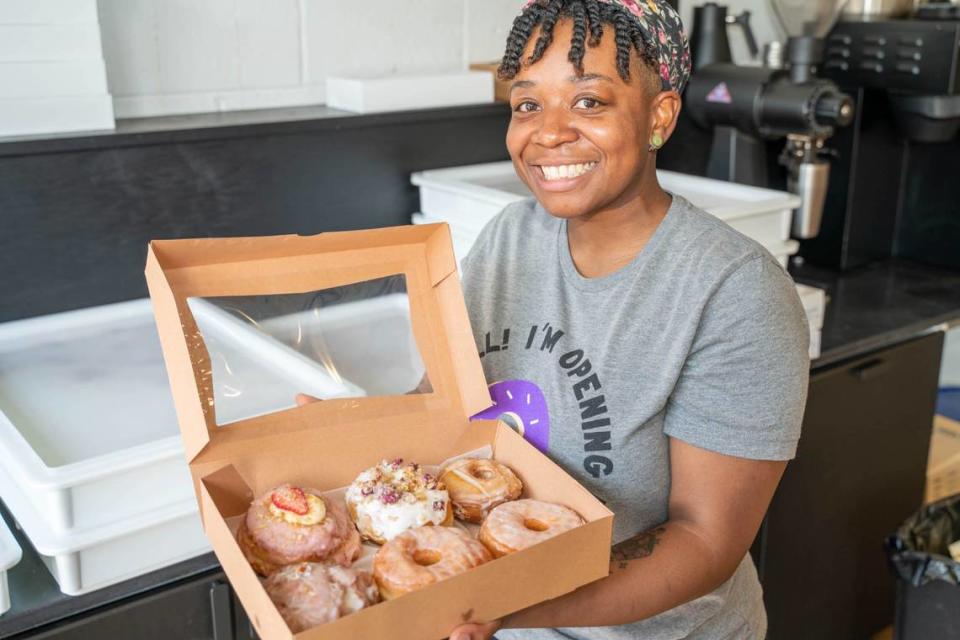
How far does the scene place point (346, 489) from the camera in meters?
1.04

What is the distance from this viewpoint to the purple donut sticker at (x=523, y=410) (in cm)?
113

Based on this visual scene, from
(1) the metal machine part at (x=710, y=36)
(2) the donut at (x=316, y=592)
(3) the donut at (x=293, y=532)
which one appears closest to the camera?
(2) the donut at (x=316, y=592)

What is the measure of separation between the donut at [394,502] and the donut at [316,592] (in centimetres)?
8

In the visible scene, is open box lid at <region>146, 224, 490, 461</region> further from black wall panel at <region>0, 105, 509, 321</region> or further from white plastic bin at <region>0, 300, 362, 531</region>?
black wall panel at <region>0, 105, 509, 321</region>

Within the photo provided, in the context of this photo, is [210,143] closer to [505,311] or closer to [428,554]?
[505,311]

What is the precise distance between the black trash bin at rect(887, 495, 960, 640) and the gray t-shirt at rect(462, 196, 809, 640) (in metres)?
0.84

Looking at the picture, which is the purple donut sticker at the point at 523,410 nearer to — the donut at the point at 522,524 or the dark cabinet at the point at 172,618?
the donut at the point at 522,524

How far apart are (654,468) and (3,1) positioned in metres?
1.24

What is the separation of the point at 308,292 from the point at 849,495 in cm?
148

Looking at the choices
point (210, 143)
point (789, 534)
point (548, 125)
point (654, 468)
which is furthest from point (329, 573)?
point (789, 534)

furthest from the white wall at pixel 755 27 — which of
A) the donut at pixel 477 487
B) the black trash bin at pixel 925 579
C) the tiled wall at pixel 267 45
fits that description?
the donut at pixel 477 487

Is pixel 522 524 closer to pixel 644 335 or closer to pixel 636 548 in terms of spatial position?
pixel 636 548

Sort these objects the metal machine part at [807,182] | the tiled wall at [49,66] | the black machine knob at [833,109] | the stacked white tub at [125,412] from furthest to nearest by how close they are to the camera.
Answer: the metal machine part at [807,182] < the black machine knob at [833,109] < the tiled wall at [49,66] < the stacked white tub at [125,412]

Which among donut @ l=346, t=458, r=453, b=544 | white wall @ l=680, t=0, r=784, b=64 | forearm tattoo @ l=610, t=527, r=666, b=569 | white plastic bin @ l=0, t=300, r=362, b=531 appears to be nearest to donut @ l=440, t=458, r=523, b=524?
donut @ l=346, t=458, r=453, b=544
